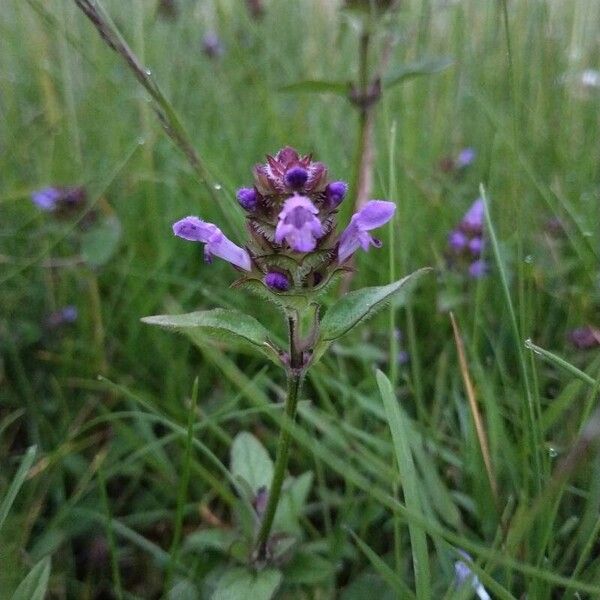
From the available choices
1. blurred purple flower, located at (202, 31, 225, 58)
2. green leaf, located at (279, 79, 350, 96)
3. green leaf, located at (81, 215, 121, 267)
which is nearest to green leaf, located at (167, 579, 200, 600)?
green leaf, located at (81, 215, 121, 267)

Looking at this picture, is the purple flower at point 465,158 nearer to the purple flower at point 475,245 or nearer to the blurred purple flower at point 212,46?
the purple flower at point 475,245

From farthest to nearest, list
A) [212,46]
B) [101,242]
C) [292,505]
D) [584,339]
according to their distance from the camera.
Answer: [212,46] → [101,242] → [584,339] → [292,505]

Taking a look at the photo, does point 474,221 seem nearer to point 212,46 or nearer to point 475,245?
point 475,245

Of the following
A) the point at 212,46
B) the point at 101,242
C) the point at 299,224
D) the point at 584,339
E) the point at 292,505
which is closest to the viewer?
the point at 299,224

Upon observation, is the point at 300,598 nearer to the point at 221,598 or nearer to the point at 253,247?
the point at 221,598

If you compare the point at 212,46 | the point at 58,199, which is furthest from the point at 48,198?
the point at 212,46

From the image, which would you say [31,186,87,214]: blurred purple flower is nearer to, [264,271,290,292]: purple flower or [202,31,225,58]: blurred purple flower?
[264,271,290,292]: purple flower

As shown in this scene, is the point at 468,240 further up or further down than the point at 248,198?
further down
